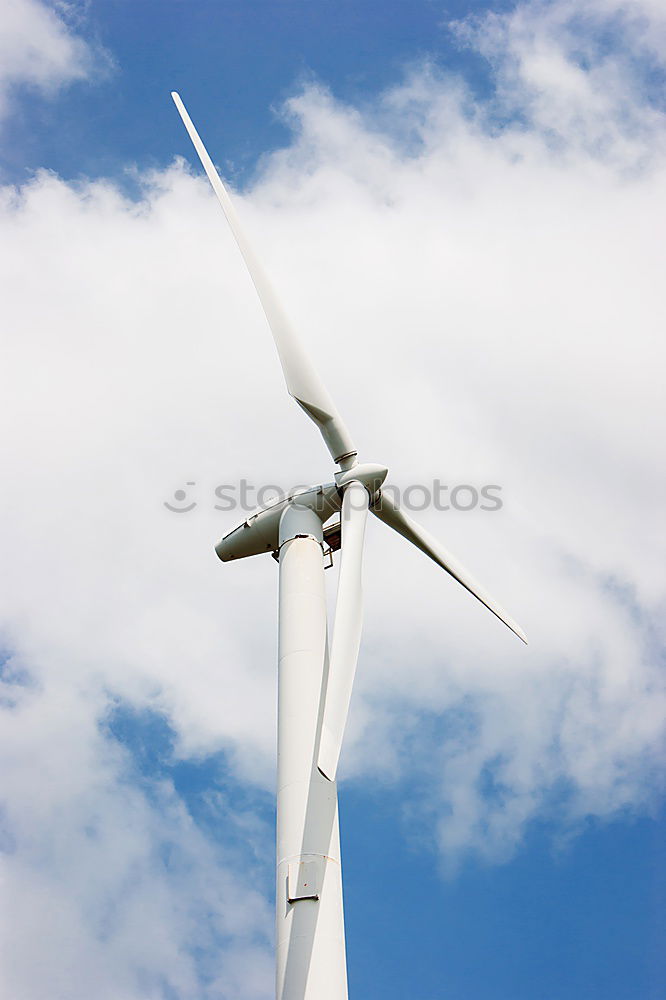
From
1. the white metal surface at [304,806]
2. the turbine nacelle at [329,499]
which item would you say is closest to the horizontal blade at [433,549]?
the turbine nacelle at [329,499]

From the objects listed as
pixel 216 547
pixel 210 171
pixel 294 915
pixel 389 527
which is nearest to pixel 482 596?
pixel 389 527

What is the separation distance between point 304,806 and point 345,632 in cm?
389

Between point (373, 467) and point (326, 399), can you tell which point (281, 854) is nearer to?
point (373, 467)

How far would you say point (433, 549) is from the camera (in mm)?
28422

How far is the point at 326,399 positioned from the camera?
26.4m

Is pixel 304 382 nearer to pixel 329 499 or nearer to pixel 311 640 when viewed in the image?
pixel 329 499

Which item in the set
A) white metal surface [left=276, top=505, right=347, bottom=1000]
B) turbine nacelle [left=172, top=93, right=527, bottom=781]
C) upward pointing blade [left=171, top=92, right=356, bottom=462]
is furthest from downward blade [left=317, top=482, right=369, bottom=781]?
upward pointing blade [left=171, top=92, right=356, bottom=462]

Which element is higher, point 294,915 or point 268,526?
point 268,526

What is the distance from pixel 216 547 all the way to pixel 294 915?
1084cm

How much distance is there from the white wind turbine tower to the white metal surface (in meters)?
0.02

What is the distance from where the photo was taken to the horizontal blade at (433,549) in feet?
88.0

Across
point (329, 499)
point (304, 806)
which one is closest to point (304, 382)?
point (329, 499)

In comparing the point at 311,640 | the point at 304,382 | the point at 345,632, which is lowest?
the point at 345,632

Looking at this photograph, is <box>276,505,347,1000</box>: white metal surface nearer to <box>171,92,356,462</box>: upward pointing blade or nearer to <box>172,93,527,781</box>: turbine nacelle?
<box>172,93,527,781</box>: turbine nacelle
